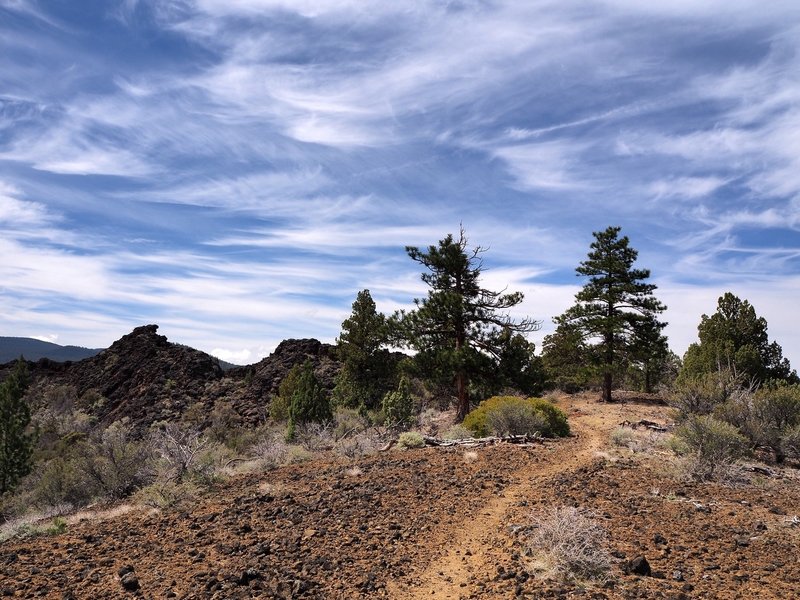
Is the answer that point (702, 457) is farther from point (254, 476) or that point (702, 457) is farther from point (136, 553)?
point (136, 553)

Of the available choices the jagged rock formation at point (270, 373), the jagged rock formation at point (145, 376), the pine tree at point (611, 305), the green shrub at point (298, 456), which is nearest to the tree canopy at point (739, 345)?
the pine tree at point (611, 305)

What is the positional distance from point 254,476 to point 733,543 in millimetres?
8414

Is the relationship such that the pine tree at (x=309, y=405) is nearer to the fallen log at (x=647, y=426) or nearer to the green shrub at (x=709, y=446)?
the fallen log at (x=647, y=426)

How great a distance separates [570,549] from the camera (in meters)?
5.61

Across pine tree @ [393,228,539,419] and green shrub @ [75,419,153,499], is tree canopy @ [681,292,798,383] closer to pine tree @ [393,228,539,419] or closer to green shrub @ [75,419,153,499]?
pine tree @ [393,228,539,419]

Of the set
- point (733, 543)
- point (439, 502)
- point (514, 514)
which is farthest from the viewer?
point (439, 502)

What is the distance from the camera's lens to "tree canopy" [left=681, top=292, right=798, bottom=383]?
89.5ft

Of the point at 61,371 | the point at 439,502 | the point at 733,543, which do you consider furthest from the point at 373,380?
the point at 61,371

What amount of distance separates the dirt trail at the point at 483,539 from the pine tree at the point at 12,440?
28.4m

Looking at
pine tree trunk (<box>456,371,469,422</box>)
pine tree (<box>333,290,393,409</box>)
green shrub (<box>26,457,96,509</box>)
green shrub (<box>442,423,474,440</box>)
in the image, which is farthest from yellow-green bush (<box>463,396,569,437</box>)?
pine tree (<box>333,290,393,409</box>)

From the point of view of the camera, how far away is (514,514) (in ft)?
24.9

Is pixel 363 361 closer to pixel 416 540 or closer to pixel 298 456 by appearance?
pixel 298 456

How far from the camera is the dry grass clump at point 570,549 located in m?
5.41

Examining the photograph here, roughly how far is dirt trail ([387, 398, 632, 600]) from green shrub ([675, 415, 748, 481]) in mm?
2122
